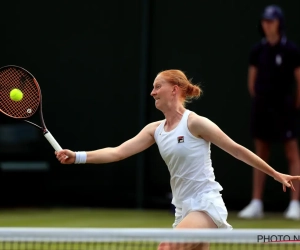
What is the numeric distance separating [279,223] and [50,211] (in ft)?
7.48

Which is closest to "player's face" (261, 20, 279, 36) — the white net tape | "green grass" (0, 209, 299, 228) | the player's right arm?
"green grass" (0, 209, 299, 228)

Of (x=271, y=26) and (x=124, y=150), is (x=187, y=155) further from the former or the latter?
(x=271, y=26)

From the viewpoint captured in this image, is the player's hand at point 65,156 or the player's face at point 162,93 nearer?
the player's hand at point 65,156

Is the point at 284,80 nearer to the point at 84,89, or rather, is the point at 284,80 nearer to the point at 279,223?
the point at 279,223

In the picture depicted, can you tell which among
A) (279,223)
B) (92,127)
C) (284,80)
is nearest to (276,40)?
(284,80)

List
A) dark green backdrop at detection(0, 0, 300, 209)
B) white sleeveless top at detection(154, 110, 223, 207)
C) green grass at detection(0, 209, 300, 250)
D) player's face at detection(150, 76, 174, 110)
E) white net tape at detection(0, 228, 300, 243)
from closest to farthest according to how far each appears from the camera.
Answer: white net tape at detection(0, 228, 300, 243) < white sleeveless top at detection(154, 110, 223, 207) < player's face at detection(150, 76, 174, 110) < green grass at detection(0, 209, 300, 250) < dark green backdrop at detection(0, 0, 300, 209)

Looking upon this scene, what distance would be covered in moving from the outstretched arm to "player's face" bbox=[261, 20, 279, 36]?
332cm

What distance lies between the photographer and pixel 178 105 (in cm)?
477

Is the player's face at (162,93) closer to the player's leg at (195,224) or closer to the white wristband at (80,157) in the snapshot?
the white wristband at (80,157)

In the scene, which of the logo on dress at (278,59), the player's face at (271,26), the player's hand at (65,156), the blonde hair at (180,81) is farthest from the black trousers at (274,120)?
the player's hand at (65,156)

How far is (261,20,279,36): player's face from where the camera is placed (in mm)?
7789

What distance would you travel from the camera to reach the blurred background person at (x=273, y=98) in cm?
791

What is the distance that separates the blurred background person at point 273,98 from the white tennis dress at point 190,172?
3.37 m

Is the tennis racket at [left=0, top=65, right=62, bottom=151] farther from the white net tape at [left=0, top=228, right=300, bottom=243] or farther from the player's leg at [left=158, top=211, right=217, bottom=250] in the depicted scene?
the white net tape at [left=0, top=228, right=300, bottom=243]
